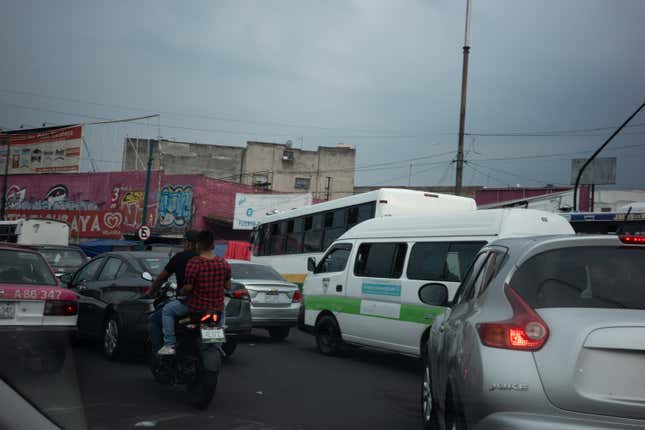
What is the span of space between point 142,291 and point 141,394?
2014 mm

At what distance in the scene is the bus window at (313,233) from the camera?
698 inches

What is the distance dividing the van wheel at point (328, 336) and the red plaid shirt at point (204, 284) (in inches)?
181

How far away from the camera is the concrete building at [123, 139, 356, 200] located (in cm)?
5734

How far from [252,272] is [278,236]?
6.91m

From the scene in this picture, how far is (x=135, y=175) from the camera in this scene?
46406 mm

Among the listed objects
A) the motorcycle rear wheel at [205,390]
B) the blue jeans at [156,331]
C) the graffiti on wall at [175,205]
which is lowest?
the motorcycle rear wheel at [205,390]

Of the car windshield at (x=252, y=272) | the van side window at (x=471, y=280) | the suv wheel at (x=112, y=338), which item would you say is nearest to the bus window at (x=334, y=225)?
the car windshield at (x=252, y=272)

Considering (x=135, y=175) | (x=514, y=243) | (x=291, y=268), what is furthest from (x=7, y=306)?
(x=135, y=175)

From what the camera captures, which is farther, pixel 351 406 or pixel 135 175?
pixel 135 175

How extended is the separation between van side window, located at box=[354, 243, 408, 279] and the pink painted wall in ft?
108

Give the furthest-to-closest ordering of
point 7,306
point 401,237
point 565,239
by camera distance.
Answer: point 401,237 → point 7,306 → point 565,239

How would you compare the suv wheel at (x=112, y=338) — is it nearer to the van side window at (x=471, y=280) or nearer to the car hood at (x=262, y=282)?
the car hood at (x=262, y=282)

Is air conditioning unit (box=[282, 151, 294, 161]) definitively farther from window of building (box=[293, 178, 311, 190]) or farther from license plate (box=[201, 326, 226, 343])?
license plate (box=[201, 326, 226, 343])

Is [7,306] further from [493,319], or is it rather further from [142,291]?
[493,319]
